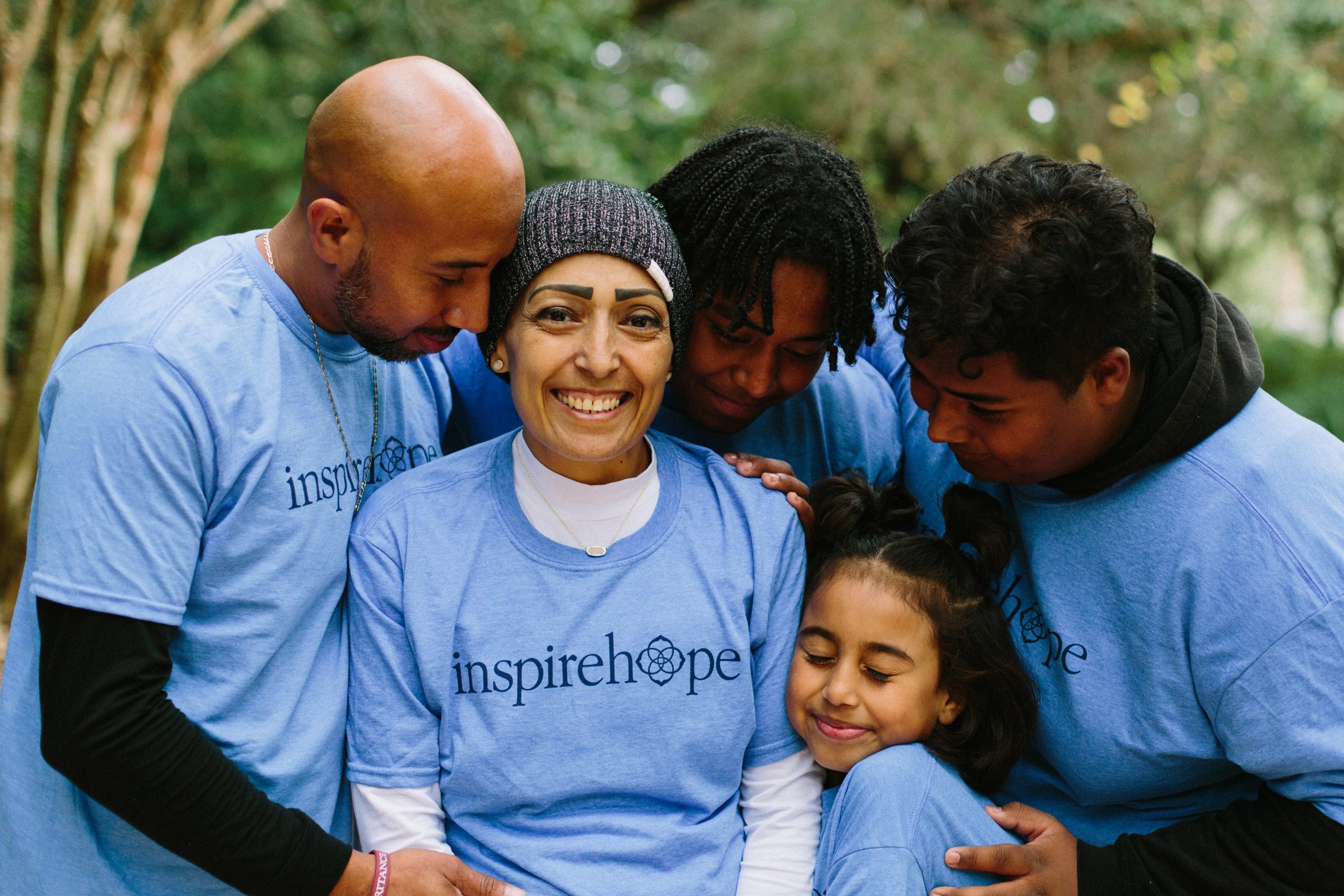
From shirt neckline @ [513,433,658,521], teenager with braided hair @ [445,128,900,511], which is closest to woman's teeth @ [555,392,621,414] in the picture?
shirt neckline @ [513,433,658,521]

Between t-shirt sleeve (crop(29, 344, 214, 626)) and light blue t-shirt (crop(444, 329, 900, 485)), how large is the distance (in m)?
0.98

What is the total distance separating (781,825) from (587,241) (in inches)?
49.1

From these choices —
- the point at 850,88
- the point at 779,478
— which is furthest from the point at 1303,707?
the point at 850,88

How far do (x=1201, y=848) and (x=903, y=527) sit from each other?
0.88m

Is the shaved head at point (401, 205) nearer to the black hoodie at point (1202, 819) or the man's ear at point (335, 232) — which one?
the man's ear at point (335, 232)

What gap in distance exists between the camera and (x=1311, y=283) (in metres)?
18.1

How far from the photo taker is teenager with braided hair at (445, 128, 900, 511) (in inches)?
91.7

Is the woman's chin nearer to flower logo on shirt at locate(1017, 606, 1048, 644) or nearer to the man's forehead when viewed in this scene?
the man's forehead

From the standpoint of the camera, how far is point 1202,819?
7.01ft

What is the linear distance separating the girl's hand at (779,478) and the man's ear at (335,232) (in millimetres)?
925

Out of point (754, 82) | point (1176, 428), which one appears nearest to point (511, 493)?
point (1176, 428)

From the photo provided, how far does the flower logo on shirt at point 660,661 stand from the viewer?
2.14m

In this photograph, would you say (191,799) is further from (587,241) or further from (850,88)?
(850,88)

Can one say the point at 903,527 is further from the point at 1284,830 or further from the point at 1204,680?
the point at 1284,830
